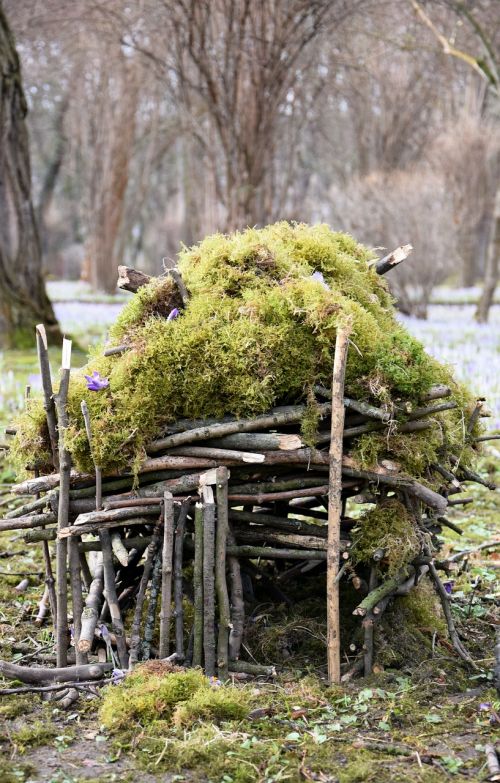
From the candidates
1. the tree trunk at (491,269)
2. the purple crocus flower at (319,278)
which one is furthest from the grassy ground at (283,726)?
the tree trunk at (491,269)

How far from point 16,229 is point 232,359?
748cm

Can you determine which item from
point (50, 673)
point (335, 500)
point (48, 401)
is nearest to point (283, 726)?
point (335, 500)

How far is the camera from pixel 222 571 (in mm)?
3318

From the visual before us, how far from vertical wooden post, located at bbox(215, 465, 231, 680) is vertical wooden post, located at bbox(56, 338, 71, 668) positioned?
60cm

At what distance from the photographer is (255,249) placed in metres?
3.71

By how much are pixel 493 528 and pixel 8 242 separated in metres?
6.78

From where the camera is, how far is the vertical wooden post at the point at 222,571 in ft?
10.8

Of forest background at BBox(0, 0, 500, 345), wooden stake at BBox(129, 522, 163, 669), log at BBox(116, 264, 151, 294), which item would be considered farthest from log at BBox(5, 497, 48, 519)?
forest background at BBox(0, 0, 500, 345)

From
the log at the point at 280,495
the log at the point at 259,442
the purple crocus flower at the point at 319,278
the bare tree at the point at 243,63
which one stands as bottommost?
the log at the point at 280,495

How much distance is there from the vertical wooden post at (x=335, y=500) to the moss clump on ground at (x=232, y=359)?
0.42ft

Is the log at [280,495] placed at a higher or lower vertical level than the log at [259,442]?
lower

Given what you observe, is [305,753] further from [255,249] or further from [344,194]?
[344,194]

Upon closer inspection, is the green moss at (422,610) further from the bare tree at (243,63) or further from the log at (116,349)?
the bare tree at (243,63)

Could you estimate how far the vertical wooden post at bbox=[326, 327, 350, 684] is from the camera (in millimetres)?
3248
